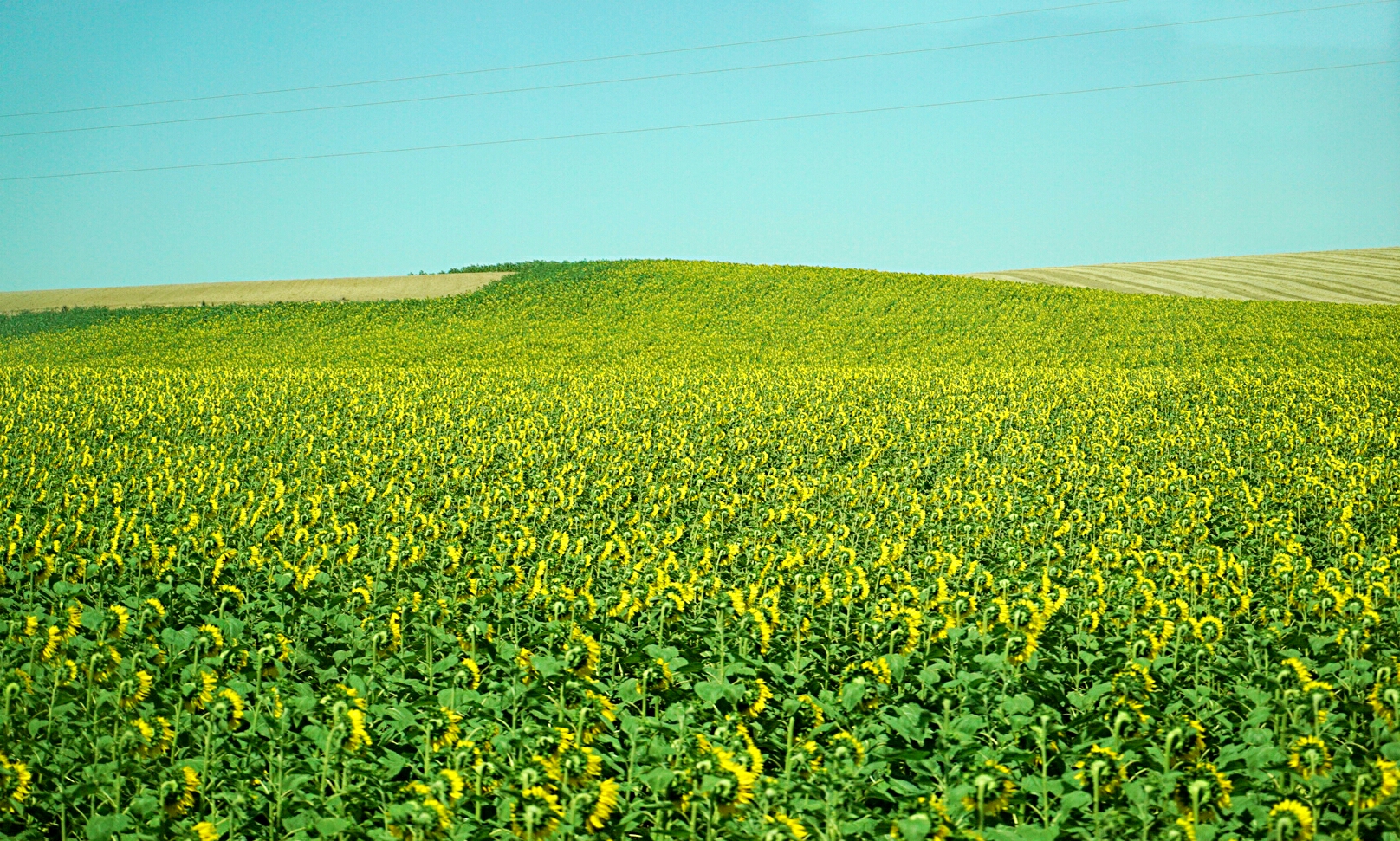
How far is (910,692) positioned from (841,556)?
4.39m

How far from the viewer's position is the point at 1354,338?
3856 cm

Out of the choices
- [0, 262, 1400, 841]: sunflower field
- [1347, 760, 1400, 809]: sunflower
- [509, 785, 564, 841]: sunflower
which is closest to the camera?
[509, 785, 564, 841]: sunflower

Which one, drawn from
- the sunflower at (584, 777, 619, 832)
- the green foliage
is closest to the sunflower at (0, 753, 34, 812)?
the sunflower at (584, 777, 619, 832)

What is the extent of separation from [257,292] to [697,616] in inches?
2214

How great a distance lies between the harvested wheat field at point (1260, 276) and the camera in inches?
2235

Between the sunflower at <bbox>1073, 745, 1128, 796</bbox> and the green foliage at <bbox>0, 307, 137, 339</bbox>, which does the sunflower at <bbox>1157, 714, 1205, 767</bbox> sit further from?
the green foliage at <bbox>0, 307, 137, 339</bbox>

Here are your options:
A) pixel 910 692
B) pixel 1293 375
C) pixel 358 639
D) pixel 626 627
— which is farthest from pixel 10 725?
pixel 1293 375

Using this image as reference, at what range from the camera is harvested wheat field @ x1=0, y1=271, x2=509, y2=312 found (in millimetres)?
55250

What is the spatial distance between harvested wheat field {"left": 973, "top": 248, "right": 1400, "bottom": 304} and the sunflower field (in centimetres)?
3552

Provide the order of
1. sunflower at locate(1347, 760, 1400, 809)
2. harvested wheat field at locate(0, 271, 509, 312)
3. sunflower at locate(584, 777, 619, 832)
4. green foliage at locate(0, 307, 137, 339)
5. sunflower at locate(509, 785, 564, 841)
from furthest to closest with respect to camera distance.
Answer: harvested wheat field at locate(0, 271, 509, 312) < green foliage at locate(0, 307, 137, 339) < sunflower at locate(1347, 760, 1400, 809) < sunflower at locate(584, 777, 619, 832) < sunflower at locate(509, 785, 564, 841)

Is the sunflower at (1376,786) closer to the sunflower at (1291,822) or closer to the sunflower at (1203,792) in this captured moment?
the sunflower at (1291,822)

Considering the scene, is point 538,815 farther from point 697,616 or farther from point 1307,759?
point 697,616

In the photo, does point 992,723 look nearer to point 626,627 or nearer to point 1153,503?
point 626,627

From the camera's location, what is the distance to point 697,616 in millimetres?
7734
